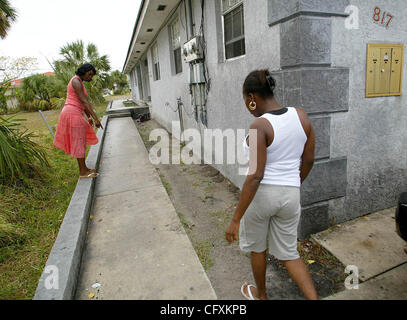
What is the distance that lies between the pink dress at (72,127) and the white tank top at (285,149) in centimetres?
332

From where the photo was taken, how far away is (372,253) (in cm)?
248

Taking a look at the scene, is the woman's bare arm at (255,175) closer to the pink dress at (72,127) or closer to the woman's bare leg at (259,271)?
the woman's bare leg at (259,271)

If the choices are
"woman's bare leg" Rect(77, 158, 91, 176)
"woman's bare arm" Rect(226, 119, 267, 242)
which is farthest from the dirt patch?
"woman's bare leg" Rect(77, 158, 91, 176)

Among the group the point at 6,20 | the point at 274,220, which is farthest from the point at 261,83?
the point at 6,20

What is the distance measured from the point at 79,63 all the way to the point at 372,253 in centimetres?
2054

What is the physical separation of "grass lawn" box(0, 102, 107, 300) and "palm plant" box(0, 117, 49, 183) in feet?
0.62

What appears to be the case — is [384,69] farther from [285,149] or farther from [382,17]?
[285,149]

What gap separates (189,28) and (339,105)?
3.92 meters

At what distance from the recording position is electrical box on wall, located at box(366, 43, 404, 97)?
270cm

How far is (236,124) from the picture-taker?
399cm

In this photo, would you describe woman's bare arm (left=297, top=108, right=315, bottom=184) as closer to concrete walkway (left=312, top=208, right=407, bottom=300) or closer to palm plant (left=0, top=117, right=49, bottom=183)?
concrete walkway (left=312, top=208, right=407, bottom=300)

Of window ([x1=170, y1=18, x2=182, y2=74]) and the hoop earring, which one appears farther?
window ([x1=170, y1=18, x2=182, y2=74])
